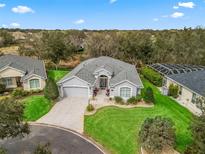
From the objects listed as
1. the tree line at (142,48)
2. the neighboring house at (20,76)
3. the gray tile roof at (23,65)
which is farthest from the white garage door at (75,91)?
the tree line at (142,48)

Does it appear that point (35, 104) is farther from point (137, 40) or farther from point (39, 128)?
point (137, 40)

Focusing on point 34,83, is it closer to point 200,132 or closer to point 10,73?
point 10,73

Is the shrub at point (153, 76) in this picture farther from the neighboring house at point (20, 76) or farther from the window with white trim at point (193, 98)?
the neighboring house at point (20, 76)

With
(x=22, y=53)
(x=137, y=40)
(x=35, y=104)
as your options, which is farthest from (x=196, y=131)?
(x=22, y=53)

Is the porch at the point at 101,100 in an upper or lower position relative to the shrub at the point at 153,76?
lower

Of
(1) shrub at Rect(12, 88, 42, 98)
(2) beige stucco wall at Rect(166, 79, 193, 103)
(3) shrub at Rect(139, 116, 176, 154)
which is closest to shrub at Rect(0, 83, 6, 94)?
(1) shrub at Rect(12, 88, 42, 98)
